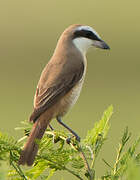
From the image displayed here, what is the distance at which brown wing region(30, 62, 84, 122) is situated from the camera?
3352 millimetres

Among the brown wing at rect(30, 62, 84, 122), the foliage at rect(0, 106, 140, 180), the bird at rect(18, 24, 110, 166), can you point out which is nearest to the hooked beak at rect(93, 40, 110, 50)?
the bird at rect(18, 24, 110, 166)

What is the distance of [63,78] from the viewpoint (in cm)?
363

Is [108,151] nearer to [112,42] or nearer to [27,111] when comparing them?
[27,111]

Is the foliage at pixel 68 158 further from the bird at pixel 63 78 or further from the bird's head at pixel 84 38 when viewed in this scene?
the bird's head at pixel 84 38

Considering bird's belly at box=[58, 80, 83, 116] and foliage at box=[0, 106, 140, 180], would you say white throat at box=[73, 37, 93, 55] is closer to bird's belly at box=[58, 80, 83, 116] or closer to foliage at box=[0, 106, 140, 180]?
bird's belly at box=[58, 80, 83, 116]

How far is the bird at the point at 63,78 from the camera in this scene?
3301 mm

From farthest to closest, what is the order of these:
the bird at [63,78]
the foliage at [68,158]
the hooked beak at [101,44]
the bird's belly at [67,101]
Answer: the hooked beak at [101,44]
the bird's belly at [67,101]
the bird at [63,78]
the foliage at [68,158]

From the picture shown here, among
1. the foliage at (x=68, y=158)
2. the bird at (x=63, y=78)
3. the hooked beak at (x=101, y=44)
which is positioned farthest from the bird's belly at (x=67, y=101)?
the foliage at (x=68, y=158)

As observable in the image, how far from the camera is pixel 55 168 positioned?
5.54ft

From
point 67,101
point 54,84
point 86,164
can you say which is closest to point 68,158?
point 86,164

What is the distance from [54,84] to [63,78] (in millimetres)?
146

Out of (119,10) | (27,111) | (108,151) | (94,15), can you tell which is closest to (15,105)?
(27,111)

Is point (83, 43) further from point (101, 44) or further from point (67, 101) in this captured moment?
point (67, 101)

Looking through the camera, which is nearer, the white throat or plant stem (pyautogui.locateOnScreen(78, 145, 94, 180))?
plant stem (pyautogui.locateOnScreen(78, 145, 94, 180))
